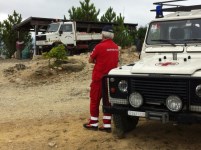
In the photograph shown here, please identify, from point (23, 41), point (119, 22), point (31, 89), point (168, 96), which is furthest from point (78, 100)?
point (23, 41)

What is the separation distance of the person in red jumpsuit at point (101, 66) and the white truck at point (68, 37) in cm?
1748

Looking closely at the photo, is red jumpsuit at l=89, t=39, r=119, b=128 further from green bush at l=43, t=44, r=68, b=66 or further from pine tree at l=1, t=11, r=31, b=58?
pine tree at l=1, t=11, r=31, b=58

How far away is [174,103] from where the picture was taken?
17.7 ft

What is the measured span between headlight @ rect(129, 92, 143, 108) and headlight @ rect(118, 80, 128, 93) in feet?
0.60

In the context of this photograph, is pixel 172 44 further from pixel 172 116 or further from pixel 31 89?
pixel 31 89

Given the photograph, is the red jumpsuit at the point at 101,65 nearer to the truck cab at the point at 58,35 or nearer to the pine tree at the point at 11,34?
the truck cab at the point at 58,35

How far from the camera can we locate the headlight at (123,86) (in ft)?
19.3

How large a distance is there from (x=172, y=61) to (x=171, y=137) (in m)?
1.30

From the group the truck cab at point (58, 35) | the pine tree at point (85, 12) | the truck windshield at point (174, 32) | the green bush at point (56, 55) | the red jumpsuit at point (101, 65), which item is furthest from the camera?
the pine tree at point (85, 12)

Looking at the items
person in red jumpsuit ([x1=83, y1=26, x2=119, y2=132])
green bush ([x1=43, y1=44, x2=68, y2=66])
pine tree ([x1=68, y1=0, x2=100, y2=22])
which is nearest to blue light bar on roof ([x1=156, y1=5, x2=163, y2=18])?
person in red jumpsuit ([x1=83, y1=26, x2=119, y2=132])

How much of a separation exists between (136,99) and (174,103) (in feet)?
1.96

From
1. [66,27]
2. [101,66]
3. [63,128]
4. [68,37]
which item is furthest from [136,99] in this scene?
[66,27]

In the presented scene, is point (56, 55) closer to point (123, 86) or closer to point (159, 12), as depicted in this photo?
point (159, 12)

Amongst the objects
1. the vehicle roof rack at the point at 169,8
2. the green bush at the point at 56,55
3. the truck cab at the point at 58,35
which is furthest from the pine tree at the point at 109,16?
the vehicle roof rack at the point at 169,8
